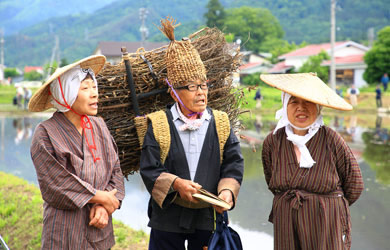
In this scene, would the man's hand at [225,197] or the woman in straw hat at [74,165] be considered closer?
the woman in straw hat at [74,165]

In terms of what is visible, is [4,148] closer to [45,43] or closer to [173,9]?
[45,43]

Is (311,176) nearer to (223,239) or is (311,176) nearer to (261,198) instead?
(223,239)

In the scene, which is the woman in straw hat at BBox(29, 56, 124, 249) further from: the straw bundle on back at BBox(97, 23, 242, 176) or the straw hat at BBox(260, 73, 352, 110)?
the straw hat at BBox(260, 73, 352, 110)

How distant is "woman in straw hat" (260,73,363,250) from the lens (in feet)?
8.91

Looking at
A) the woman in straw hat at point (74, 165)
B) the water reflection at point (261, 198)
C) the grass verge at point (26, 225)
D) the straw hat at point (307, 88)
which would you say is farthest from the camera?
the water reflection at point (261, 198)

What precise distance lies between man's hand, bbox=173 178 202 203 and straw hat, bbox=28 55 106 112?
0.92 m

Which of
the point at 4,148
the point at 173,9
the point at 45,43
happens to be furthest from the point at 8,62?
the point at 4,148

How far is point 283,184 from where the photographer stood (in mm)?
2816

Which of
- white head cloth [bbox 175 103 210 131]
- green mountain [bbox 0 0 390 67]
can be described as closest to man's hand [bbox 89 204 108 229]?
white head cloth [bbox 175 103 210 131]

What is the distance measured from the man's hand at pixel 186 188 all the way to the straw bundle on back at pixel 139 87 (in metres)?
0.59

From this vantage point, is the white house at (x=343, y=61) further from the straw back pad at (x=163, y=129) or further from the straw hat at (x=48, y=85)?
the straw hat at (x=48, y=85)

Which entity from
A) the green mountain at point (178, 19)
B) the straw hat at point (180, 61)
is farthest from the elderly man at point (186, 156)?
the green mountain at point (178, 19)

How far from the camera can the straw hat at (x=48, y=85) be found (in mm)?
2641

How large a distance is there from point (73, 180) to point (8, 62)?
13344 centimetres
